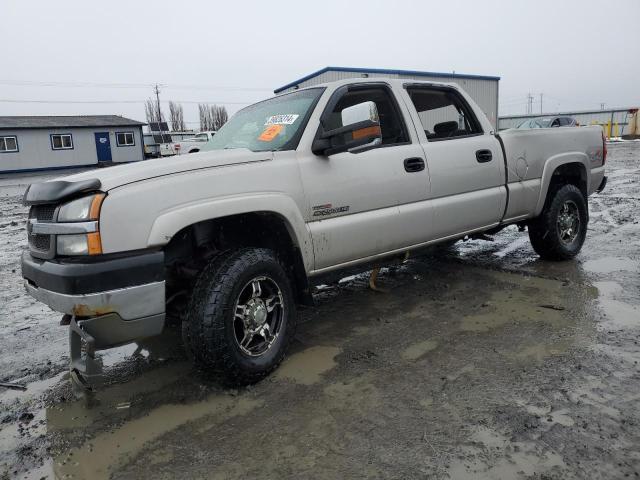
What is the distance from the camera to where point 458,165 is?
415cm

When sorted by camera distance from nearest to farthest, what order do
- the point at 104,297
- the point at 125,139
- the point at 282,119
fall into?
the point at 104,297, the point at 282,119, the point at 125,139

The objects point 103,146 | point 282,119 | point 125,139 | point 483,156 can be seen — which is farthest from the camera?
point 125,139

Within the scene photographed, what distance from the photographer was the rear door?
13.2ft

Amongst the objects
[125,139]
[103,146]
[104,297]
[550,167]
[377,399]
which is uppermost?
[125,139]

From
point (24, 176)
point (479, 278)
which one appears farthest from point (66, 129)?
point (479, 278)

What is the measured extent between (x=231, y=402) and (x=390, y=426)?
937mm

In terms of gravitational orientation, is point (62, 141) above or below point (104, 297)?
above

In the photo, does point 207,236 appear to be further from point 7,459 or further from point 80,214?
point 7,459

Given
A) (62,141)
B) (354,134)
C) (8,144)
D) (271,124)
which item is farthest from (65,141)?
(354,134)

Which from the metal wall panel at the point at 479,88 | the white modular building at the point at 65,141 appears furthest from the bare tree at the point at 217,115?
the metal wall panel at the point at 479,88

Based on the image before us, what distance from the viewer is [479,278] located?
497cm

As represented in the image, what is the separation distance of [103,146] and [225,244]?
35.9m

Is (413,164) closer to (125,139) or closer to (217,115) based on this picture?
(125,139)

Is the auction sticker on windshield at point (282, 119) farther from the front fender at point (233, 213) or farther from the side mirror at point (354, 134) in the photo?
the front fender at point (233, 213)
